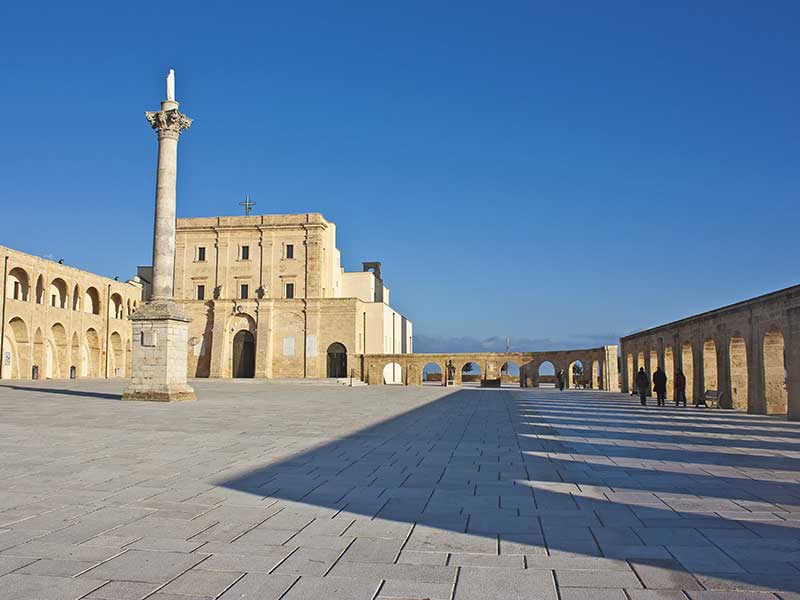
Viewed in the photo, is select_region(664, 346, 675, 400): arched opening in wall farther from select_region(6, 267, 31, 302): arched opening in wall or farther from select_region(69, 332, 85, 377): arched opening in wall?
select_region(69, 332, 85, 377): arched opening in wall

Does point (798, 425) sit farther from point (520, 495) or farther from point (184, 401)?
point (184, 401)

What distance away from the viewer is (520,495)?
22.5 ft

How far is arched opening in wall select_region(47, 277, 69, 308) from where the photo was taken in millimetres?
46188

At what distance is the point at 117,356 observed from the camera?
53.4m

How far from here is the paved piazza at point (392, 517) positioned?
406 cm

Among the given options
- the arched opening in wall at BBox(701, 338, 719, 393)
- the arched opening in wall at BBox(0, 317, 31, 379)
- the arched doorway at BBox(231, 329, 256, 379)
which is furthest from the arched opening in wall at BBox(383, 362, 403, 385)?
the arched opening in wall at BBox(701, 338, 719, 393)

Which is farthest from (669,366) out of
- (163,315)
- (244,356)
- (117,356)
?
(117,356)

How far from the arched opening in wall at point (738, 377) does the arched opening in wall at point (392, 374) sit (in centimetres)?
3112

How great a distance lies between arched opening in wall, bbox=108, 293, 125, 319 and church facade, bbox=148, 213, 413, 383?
14.5 ft

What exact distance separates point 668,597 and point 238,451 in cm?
739

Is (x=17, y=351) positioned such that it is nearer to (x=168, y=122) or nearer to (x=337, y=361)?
(x=337, y=361)

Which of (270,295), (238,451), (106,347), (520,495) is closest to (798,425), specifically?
(520,495)

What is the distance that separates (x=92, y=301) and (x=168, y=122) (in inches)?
1302

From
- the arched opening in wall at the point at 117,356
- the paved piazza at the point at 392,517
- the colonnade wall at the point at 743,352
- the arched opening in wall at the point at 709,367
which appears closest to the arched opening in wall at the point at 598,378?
the colonnade wall at the point at 743,352
